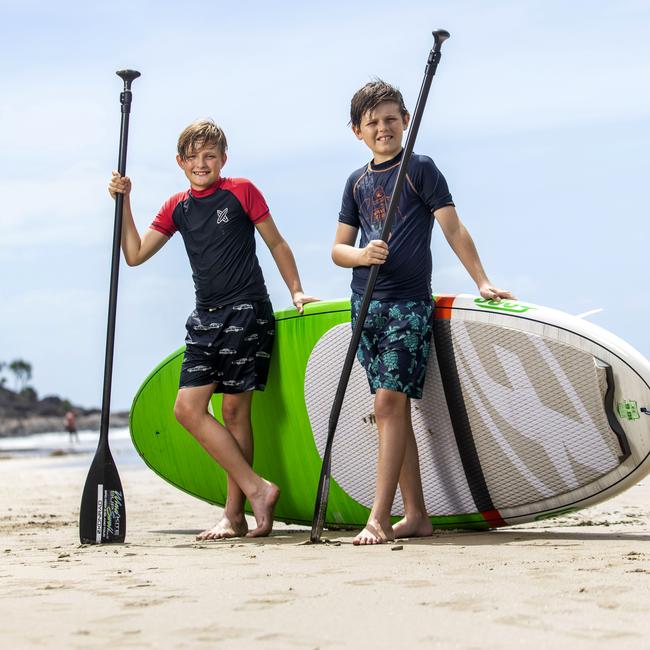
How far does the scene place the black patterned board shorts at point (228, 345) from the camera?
14.0 feet

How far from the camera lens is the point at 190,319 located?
4.38 meters

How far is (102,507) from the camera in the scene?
14.1ft

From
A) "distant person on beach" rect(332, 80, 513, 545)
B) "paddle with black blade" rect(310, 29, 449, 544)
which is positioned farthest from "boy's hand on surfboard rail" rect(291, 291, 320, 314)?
"paddle with black blade" rect(310, 29, 449, 544)

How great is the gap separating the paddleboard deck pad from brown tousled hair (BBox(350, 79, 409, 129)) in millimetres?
804

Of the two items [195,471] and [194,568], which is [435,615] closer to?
[194,568]

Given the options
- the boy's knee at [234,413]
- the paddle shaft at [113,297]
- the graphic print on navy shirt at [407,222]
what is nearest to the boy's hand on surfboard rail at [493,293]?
the graphic print on navy shirt at [407,222]

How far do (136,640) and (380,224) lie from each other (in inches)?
85.2

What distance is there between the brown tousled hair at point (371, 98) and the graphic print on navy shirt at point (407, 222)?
0.20 meters

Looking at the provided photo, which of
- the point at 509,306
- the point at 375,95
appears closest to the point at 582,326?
the point at 509,306

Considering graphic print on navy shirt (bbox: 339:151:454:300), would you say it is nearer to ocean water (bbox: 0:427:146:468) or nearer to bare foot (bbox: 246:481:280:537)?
bare foot (bbox: 246:481:280:537)

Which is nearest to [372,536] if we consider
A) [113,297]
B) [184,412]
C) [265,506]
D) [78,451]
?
[265,506]

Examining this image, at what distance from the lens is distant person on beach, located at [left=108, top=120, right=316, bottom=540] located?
4262 mm

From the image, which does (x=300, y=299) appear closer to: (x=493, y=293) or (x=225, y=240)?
(x=225, y=240)

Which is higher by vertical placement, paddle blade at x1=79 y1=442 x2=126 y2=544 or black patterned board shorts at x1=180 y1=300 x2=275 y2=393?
black patterned board shorts at x1=180 y1=300 x2=275 y2=393
